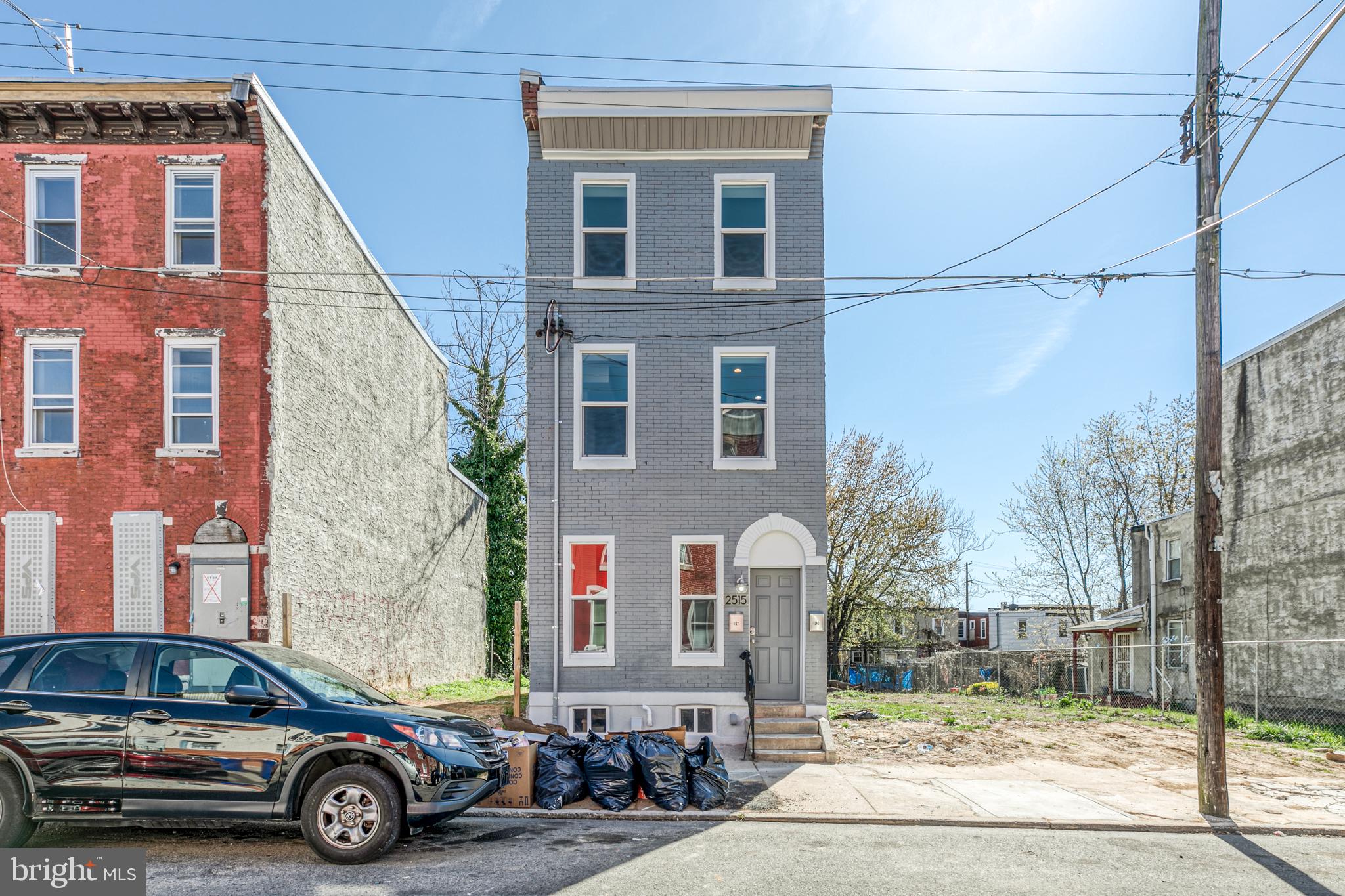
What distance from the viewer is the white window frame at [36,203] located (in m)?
15.7

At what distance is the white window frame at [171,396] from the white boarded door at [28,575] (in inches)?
93.0

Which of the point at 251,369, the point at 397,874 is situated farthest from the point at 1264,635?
the point at 251,369

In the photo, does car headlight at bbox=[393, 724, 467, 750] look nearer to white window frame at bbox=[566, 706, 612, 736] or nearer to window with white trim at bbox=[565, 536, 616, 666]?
Answer: white window frame at bbox=[566, 706, 612, 736]

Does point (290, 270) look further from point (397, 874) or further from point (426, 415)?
point (397, 874)

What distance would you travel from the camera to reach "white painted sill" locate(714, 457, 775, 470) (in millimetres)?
14273

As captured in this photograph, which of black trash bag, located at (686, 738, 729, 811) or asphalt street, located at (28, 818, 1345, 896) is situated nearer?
asphalt street, located at (28, 818, 1345, 896)

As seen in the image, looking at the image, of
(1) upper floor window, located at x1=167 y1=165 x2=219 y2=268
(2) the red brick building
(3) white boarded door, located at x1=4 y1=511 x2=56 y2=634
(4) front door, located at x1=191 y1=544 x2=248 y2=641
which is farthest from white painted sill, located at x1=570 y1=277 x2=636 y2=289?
(3) white boarded door, located at x1=4 y1=511 x2=56 y2=634

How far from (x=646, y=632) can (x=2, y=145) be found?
1387cm

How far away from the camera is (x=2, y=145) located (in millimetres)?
15766

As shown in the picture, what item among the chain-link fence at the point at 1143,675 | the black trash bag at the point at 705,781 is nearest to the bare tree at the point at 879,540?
the chain-link fence at the point at 1143,675

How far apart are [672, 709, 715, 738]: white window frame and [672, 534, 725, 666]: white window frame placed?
0.60 m

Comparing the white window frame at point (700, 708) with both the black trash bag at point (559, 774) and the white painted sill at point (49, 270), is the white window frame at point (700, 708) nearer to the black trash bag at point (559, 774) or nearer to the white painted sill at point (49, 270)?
the black trash bag at point (559, 774)

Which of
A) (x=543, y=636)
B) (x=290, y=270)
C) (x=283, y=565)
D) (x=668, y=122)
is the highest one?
(x=668, y=122)

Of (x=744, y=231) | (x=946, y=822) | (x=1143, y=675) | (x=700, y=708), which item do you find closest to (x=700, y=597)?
(x=700, y=708)
